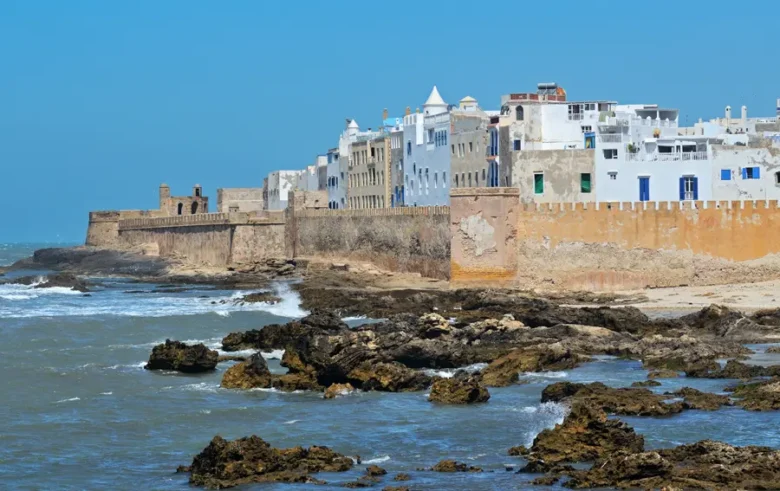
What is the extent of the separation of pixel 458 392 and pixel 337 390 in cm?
234

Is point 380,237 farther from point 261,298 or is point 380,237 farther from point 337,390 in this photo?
point 337,390

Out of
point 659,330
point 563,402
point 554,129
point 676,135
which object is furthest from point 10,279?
point 563,402

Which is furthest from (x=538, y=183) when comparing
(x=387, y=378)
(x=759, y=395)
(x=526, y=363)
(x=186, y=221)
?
(x=186, y=221)

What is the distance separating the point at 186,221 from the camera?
62.7m

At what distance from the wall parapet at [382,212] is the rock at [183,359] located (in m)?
16.6

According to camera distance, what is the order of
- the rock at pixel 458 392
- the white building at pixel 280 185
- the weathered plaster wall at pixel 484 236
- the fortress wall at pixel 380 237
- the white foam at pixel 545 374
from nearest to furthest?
the rock at pixel 458 392
the white foam at pixel 545 374
the weathered plaster wall at pixel 484 236
the fortress wall at pixel 380 237
the white building at pixel 280 185

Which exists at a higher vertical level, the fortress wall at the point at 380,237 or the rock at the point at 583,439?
the fortress wall at the point at 380,237

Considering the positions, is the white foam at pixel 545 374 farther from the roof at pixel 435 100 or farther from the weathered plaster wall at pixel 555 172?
the roof at pixel 435 100

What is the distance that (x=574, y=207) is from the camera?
39312mm

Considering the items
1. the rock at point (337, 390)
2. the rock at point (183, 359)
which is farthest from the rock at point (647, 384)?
the rock at point (183, 359)

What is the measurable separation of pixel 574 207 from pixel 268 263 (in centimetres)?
1771

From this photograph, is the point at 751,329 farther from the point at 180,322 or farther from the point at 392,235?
the point at 392,235

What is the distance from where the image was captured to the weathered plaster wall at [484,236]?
39625 mm

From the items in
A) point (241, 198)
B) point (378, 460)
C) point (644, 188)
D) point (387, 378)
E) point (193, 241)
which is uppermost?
point (241, 198)
